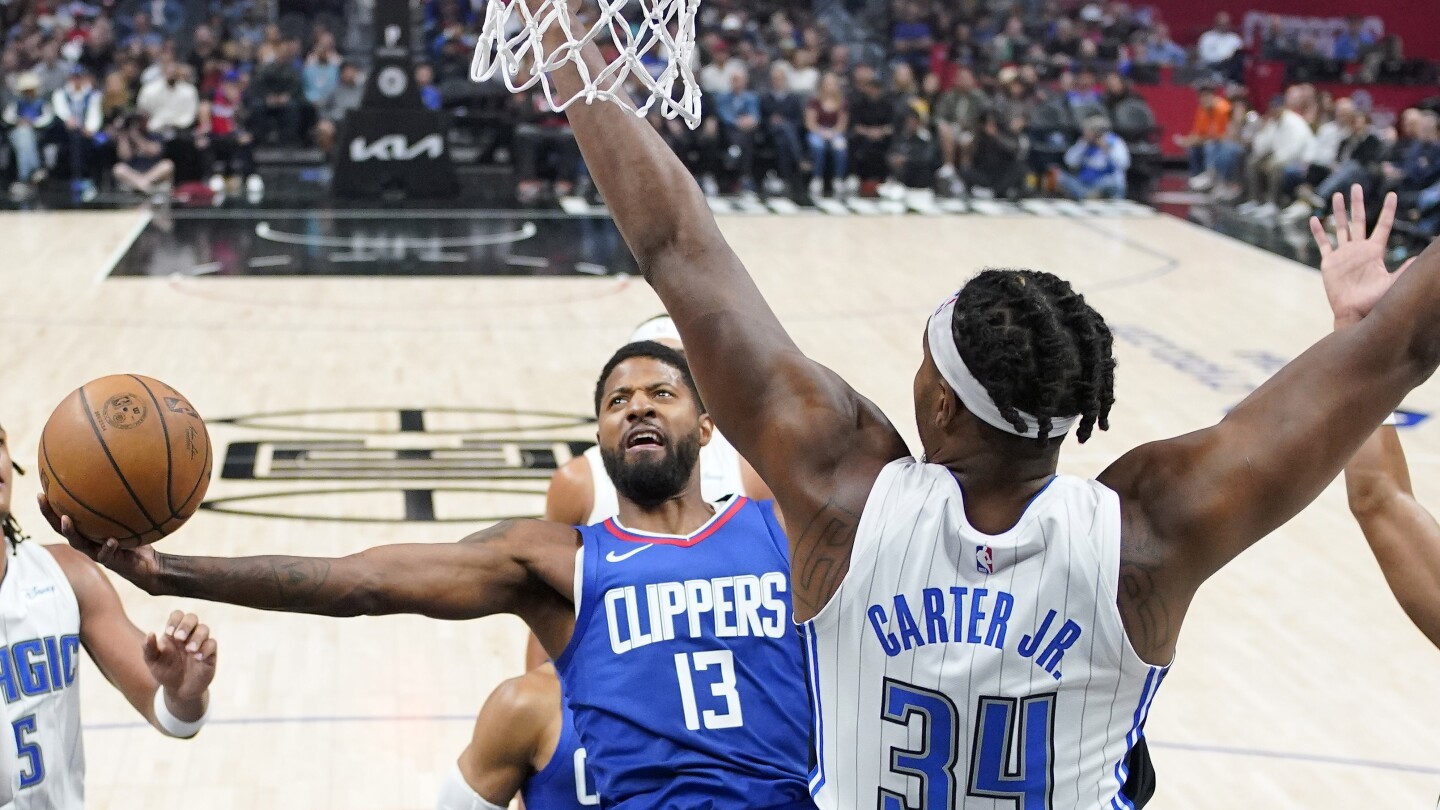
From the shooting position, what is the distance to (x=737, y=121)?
19375 mm

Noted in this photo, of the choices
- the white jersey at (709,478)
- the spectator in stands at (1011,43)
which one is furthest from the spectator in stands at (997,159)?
the white jersey at (709,478)

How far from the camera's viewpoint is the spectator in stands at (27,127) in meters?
17.6

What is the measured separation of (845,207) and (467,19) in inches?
247

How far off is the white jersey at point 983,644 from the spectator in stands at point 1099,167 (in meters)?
18.0

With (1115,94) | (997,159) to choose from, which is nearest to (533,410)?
(997,159)

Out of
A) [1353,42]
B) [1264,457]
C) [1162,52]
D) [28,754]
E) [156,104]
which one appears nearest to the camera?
[1264,457]

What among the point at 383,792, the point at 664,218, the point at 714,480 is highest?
the point at 664,218

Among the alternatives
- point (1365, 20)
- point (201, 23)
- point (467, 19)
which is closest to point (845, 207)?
point (467, 19)

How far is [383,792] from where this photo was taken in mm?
4887

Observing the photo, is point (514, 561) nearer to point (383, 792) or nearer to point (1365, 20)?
point (383, 792)

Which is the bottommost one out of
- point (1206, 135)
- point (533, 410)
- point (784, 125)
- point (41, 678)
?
point (1206, 135)

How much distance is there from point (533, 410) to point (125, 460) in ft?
21.8

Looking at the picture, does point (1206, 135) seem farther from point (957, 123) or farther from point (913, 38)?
point (913, 38)

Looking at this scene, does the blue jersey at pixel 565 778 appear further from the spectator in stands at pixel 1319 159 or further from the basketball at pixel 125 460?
the spectator in stands at pixel 1319 159
